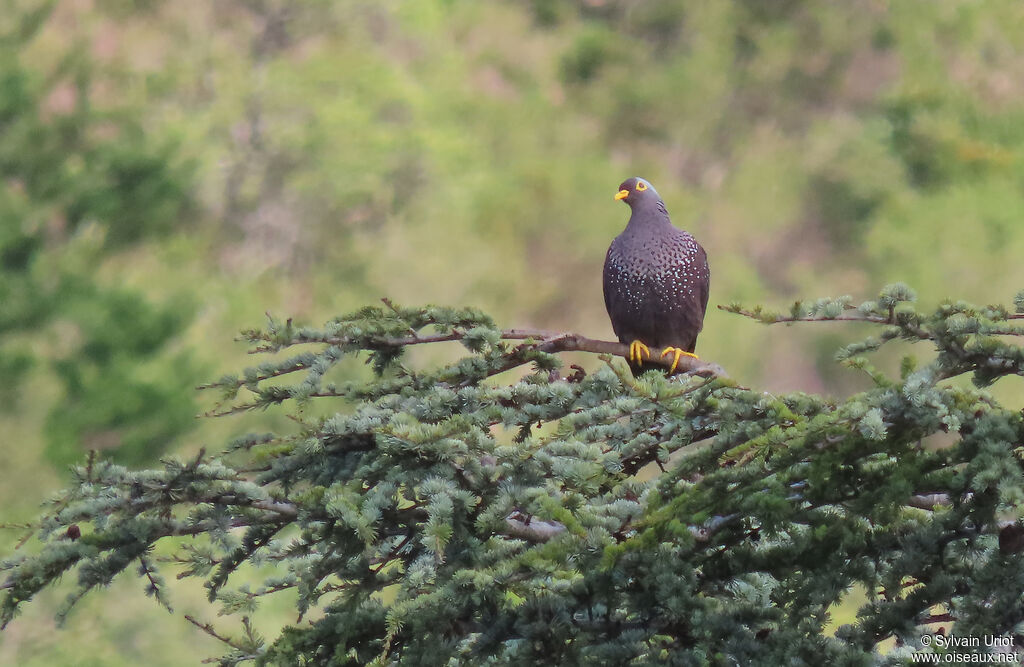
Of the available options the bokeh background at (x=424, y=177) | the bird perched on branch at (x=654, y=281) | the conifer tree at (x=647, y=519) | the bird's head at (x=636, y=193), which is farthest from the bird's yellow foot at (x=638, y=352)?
the bokeh background at (x=424, y=177)

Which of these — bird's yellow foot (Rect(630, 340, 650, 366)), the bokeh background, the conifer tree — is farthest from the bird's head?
the bokeh background

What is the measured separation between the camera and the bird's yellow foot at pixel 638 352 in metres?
3.45

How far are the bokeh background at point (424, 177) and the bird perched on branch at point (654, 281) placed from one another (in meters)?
2.43

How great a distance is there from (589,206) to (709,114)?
12.7ft

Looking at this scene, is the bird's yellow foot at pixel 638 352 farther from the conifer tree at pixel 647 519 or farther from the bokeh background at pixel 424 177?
the bokeh background at pixel 424 177

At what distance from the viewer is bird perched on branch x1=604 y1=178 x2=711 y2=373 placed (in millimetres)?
3762

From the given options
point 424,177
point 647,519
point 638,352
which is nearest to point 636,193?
point 638,352

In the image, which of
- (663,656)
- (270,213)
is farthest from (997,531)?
(270,213)

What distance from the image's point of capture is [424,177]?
17.9 metres

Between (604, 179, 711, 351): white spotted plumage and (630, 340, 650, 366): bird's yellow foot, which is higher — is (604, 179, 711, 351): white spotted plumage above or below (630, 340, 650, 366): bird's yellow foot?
above

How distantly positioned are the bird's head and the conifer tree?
6.27 ft

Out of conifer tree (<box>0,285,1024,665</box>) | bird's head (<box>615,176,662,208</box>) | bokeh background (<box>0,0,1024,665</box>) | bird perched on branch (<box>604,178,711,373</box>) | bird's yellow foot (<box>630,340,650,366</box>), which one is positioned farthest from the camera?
bokeh background (<box>0,0,1024,665</box>)

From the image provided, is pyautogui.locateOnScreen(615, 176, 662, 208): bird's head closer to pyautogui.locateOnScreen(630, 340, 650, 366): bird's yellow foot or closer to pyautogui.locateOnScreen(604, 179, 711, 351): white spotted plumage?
pyautogui.locateOnScreen(604, 179, 711, 351): white spotted plumage

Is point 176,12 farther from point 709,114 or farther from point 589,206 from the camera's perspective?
point 709,114
